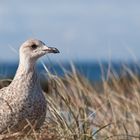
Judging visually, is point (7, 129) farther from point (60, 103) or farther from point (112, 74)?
point (112, 74)

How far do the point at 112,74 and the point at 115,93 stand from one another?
17.2 inches

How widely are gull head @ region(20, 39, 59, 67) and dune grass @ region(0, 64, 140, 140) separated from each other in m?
0.41

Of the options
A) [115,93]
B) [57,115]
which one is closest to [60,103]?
[115,93]

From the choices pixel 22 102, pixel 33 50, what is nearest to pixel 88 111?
pixel 33 50

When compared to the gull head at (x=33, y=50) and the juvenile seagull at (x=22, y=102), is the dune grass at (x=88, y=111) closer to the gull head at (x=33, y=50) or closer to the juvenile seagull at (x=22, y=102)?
the juvenile seagull at (x=22, y=102)

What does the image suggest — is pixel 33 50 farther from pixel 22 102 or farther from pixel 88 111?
pixel 88 111

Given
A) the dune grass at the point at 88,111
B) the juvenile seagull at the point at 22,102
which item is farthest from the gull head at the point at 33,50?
the dune grass at the point at 88,111

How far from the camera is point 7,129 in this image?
5.15m

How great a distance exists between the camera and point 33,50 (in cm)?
545

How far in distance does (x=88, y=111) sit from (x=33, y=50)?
5.94ft

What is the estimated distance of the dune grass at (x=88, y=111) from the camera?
5.21 m

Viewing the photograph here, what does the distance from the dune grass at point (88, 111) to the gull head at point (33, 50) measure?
1.36ft

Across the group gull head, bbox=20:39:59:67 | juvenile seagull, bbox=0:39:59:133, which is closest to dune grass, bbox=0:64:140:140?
juvenile seagull, bbox=0:39:59:133

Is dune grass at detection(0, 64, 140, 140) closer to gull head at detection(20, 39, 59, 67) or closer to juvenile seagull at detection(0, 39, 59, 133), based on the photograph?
juvenile seagull at detection(0, 39, 59, 133)
